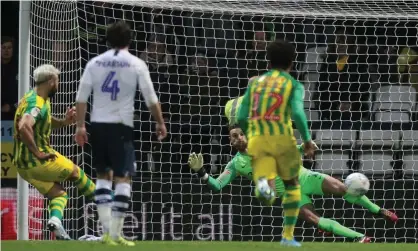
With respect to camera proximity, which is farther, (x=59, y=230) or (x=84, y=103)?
(x=59, y=230)

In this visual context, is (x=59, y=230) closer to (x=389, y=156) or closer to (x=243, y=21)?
Result: (x=243, y=21)

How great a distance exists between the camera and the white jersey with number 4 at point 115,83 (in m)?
10.7

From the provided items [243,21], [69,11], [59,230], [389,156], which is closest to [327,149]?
[389,156]

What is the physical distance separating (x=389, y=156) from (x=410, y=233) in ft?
3.50

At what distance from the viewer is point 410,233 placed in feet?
55.4

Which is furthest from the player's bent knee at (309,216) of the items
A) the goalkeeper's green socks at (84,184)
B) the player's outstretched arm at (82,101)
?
the player's outstretched arm at (82,101)

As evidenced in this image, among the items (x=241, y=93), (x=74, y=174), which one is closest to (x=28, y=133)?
(x=74, y=174)

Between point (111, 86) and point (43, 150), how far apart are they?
8.69 feet

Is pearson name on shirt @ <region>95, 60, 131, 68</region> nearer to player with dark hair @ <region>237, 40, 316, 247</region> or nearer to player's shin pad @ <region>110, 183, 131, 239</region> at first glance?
player's shin pad @ <region>110, 183, 131, 239</region>

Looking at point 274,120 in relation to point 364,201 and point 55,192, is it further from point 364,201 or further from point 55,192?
point 364,201

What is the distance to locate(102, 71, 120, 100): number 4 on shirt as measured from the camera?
10727 millimetres

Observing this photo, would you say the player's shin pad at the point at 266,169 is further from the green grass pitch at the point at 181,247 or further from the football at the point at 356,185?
the football at the point at 356,185

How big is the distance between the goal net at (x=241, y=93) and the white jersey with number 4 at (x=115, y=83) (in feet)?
17.2

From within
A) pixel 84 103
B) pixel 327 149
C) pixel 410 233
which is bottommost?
pixel 410 233
